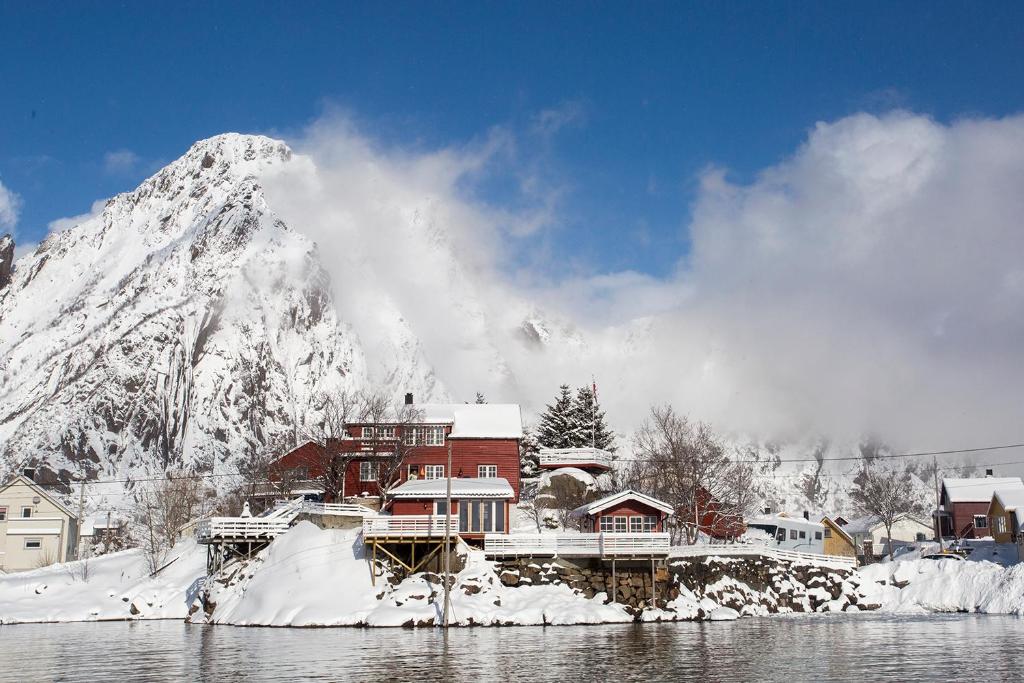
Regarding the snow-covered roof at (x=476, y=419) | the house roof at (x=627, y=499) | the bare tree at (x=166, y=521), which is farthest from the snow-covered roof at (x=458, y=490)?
the bare tree at (x=166, y=521)

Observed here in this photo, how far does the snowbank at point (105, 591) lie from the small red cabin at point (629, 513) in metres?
25.5

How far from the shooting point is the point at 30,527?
79688 mm

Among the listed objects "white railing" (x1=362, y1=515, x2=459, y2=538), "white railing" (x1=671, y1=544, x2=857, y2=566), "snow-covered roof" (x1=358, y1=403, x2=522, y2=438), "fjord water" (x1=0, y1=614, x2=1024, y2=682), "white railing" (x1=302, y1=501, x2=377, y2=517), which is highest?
"snow-covered roof" (x1=358, y1=403, x2=522, y2=438)

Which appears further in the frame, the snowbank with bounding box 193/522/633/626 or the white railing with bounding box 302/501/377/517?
the white railing with bounding box 302/501/377/517

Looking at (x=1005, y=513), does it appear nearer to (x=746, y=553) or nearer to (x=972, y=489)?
(x=972, y=489)

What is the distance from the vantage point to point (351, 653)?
35.4 m

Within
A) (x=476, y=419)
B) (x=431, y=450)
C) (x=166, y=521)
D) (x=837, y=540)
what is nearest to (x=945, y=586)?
(x=476, y=419)

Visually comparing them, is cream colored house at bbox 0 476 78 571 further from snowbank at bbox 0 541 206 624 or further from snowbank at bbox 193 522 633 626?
snowbank at bbox 193 522 633 626

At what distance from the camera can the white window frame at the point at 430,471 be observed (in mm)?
71062

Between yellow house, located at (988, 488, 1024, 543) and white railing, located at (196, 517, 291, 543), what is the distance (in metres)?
54.3

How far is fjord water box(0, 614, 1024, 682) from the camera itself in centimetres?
2988

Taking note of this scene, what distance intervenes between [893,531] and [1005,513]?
4720 centimetres

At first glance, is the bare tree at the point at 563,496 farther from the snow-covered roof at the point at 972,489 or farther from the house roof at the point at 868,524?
the house roof at the point at 868,524

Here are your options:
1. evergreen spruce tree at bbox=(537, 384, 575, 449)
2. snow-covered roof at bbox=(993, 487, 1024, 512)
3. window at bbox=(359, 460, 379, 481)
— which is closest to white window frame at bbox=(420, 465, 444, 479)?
window at bbox=(359, 460, 379, 481)
